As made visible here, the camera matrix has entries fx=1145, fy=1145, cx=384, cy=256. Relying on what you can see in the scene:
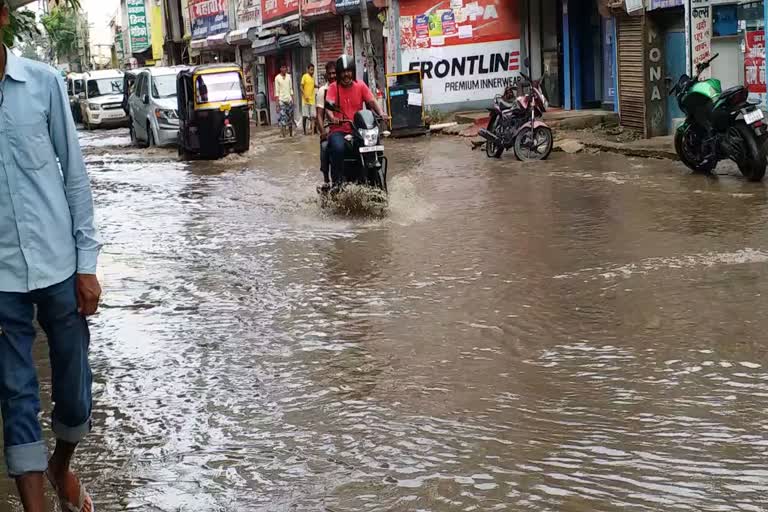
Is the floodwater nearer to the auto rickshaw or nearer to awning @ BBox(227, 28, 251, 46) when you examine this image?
the auto rickshaw

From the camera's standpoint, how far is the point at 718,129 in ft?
42.8

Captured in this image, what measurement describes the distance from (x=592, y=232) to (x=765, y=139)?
3673 millimetres

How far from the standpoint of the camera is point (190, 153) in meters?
22.2

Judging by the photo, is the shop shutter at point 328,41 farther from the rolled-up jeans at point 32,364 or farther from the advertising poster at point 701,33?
the rolled-up jeans at point 32,364

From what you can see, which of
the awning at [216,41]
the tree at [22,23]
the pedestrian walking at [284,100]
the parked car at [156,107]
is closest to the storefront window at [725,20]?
the tree at [22,23]

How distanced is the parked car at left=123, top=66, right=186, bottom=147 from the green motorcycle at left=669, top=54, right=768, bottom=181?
1326 centimetres

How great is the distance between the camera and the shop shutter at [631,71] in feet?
61.7

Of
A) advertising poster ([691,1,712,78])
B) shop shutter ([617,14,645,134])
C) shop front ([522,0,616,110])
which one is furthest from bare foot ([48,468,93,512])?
shop front ([522,0,616,110])

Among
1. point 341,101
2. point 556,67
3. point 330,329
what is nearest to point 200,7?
point 556,67

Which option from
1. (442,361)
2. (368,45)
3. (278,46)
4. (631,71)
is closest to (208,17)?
(278,46)

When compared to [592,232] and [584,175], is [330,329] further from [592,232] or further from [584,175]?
[584,175]

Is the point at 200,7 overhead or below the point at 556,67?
overhead

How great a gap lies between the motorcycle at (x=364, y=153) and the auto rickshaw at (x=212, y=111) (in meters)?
9.87

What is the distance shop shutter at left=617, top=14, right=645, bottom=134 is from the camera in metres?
18.8
